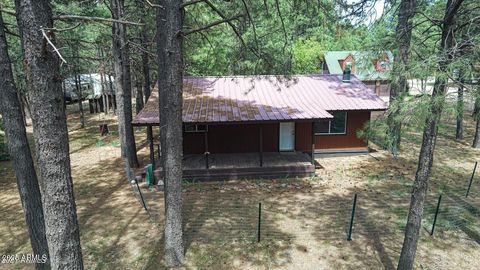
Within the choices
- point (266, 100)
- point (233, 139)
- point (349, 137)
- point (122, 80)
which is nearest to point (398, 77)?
point (266, 100)

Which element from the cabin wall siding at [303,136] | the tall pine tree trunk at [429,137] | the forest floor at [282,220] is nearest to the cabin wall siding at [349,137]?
the cabin wall siding at [303,136]

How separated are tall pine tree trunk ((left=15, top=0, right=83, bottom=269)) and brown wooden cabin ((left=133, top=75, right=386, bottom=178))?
24.0ft

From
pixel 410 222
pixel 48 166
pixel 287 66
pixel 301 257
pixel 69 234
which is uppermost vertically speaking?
pixel 287 66

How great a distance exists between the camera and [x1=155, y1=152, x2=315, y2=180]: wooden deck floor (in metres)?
11.5

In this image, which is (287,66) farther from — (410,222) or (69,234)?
(69,234)

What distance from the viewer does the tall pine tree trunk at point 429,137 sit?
4762 mm

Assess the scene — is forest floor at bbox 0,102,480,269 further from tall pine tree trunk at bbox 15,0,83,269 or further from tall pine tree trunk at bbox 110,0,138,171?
tall pine tree trunk at bbox 15,0,83,269

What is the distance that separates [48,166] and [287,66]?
577cm

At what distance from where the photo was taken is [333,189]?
1064cm

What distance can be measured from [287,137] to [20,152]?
1015cm

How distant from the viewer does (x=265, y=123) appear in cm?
1157

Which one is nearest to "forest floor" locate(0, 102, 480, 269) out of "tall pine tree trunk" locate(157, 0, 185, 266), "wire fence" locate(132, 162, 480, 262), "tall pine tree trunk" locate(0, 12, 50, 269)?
"wire fence" locate(132, 162, 480, 262)

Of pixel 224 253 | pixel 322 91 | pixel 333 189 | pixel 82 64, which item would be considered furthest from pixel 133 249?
pixel 82 64

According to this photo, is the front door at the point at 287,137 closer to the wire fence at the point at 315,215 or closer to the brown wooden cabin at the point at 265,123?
the brown wooden cabin at the point at 265,123
